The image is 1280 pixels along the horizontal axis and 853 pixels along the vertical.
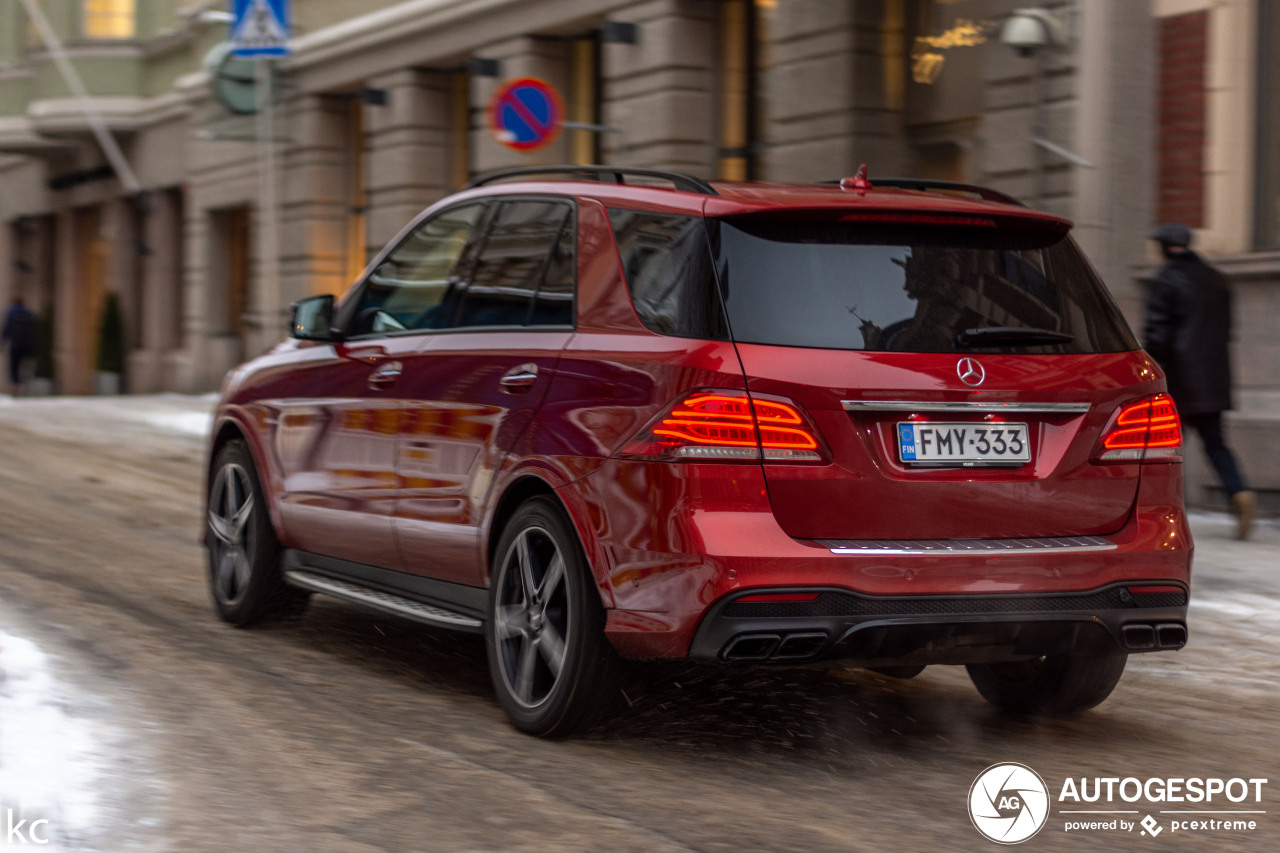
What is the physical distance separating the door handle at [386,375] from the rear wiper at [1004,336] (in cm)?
215

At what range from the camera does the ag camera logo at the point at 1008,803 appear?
4781mm

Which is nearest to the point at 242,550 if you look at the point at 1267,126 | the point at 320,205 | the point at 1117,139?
the point at 1117,139

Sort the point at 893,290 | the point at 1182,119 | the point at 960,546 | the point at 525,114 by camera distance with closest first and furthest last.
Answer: the point at 960,546 < the point at 893,290 < the point at 1182,119 < the point at 525,114

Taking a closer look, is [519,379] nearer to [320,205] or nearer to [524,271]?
[524,271]

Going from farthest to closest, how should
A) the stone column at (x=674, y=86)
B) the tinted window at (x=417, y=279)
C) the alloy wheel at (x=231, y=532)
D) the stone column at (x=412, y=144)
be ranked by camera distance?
the stone column at (x=412, y=144)
the stone column at (x=674, y=86)
the alloy wheel at (x=231, y=532)
the tinted window at (x=417, y=279)

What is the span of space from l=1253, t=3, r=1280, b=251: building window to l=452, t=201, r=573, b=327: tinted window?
8.17 m

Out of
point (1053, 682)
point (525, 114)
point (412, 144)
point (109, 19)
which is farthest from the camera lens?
point (109, 19)

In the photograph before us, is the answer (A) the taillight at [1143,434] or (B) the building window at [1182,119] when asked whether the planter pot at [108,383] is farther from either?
(A) the taillight at [1143,434]

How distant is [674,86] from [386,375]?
506 inches

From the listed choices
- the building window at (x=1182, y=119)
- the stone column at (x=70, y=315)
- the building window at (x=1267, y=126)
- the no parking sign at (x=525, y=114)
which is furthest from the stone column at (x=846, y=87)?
the stone column at (x=70, y=315)

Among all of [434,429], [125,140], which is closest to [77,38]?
[125,140]

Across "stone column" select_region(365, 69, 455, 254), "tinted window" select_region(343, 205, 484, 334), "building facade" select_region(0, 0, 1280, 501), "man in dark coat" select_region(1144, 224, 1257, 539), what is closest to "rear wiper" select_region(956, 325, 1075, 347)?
"tinted window" select_region(343, 205, 484, 334)

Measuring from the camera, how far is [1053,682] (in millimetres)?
6289

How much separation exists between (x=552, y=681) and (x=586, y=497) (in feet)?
2.14
